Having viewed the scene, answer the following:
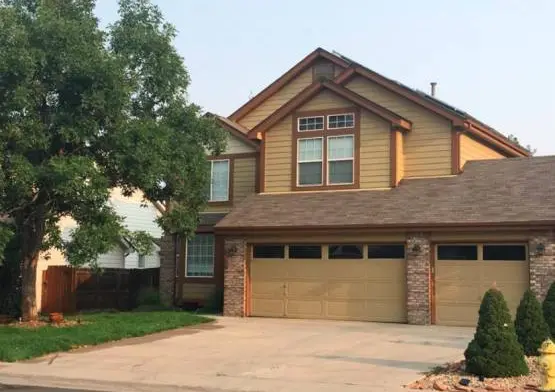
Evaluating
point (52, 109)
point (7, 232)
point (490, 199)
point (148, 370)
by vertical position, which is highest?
point (52, 109)

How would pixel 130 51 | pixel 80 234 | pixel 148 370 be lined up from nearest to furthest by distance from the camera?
pixel 148 370, pixel 80 234, pixel 130 51

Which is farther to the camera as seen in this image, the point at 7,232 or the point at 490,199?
the point at 490,199

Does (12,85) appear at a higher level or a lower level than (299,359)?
higher

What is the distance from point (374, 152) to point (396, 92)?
87.5 inches

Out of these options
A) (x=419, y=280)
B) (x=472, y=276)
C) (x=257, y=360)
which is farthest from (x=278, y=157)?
(x=257, y=360)

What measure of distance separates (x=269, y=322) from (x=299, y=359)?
23.4ft

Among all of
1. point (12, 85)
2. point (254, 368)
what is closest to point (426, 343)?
point (254, 368)

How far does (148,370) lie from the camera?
42.6ft

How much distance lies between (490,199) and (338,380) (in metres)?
10.2

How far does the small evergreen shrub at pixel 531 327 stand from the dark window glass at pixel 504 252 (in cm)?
651

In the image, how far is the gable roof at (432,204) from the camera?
63.3 feet

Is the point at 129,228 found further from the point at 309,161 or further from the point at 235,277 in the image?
the point at 309,161

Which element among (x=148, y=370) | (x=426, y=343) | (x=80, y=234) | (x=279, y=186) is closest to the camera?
(x=148, y=370)

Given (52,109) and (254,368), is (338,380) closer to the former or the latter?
(254,368)
